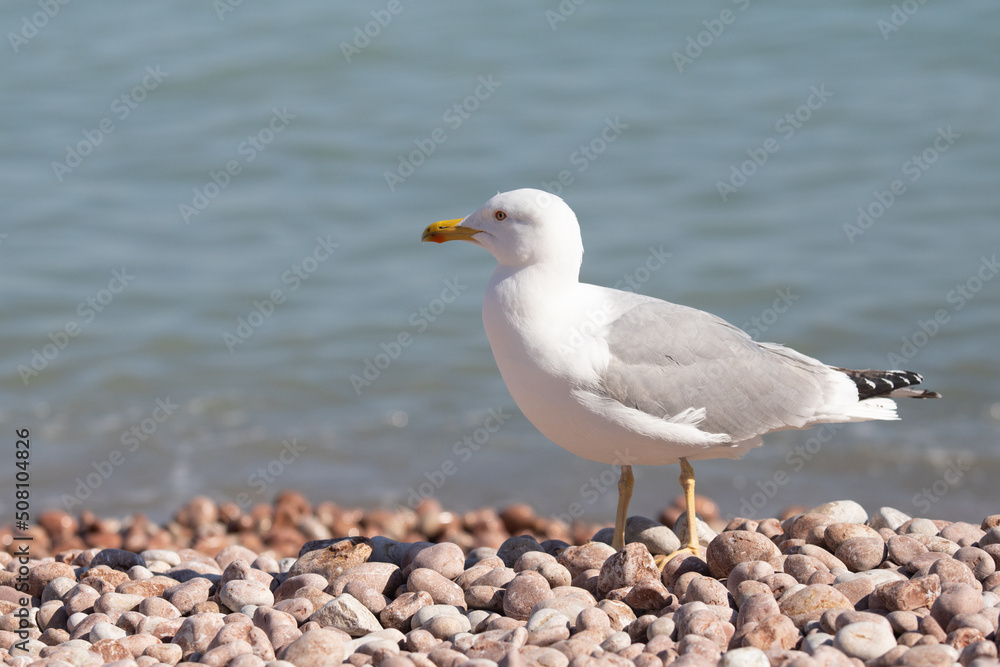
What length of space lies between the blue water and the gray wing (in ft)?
7.75

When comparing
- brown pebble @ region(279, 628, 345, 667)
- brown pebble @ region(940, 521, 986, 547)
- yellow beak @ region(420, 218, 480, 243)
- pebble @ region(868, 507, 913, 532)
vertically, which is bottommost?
pebble @ region(868, 507, 913, 532)

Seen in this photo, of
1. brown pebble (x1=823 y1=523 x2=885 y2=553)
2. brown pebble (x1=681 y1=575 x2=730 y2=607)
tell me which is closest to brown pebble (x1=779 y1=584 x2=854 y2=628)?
brown pebble (x1=681 y1=575 x2=730 y2=607)

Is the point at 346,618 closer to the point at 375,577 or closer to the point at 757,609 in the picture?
the point at 375,577

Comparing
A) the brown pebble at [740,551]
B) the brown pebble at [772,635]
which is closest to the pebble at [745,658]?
the brown pebble at [772,635]

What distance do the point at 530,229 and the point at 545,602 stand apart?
152 cm

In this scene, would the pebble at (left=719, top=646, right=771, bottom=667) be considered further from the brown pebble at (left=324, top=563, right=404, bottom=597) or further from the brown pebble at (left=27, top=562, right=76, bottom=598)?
the brown pebble at (left=27, top=562, right=76, bottom=598)

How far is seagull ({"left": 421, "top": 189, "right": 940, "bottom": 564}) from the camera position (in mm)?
4242

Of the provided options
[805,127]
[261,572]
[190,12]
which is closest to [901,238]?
[805,127]

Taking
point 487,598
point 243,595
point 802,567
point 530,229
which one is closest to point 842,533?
point 802,567

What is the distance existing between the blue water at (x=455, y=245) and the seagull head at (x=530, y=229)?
317 centimetres

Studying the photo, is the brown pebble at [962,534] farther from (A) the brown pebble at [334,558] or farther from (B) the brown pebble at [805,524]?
(A) the brown pebble at [334,558]

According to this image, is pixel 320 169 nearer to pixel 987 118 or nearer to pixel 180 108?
pixel 180 108

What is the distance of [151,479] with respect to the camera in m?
7.57

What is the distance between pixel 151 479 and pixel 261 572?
3.54 m
